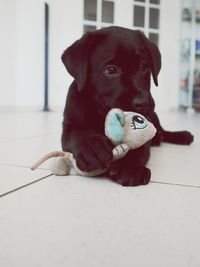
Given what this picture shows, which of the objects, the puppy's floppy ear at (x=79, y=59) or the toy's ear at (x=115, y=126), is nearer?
the toy's ear at (x=115, y=126)

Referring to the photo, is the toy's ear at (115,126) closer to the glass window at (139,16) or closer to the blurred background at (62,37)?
the blurred background at (62,37)

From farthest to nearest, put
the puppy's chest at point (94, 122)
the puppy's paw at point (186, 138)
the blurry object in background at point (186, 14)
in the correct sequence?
the blurry object in background at point (186, 14)
the puppy's paw at point (186, 138)
the puppy's chest at point (94, 122)

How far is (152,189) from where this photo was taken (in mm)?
796

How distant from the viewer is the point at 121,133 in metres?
0.84

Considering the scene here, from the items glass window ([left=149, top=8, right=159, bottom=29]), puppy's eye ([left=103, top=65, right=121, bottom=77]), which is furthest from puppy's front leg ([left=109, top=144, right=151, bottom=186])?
glass window ([left=149, top=8, right=159, bottom=29])

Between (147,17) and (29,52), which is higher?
(147,17)

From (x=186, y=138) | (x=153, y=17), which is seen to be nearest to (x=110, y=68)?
(x=186, y=138)

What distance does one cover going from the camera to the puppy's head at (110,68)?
97 centimetres

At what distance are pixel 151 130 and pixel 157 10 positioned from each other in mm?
4090

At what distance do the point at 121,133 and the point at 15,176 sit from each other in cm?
29

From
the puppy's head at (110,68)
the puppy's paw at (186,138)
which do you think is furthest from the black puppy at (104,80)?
the puppy's paw at (186,138)

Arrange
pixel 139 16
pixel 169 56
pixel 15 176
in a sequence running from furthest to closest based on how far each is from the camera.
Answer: pixel 169 56, pixel 139 16, pixel 15 176

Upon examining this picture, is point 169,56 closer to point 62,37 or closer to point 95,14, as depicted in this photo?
point 95,14

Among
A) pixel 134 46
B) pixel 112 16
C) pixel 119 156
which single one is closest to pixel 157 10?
pixel 112 16
